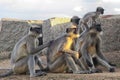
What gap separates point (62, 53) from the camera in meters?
17.2

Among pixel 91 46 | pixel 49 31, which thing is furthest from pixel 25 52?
pixel 49 31

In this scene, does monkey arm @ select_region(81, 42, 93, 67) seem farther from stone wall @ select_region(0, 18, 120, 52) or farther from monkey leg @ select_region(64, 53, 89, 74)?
stone wall @ select_region(0, 18, 120, 52)

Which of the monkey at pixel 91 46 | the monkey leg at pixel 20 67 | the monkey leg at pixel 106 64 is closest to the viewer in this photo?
the monkey leg at pixel 20 67

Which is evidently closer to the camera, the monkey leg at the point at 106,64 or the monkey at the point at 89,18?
the monkey leg at the point at 106,64

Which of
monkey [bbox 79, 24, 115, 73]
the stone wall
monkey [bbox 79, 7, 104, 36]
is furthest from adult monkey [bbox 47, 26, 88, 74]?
the stone wall

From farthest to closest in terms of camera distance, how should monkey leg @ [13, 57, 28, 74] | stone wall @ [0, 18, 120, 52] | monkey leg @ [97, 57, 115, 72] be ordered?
stone wall @ [0, 18, 120, 52] < monkey leg @ [97, 57, 115, 72] < monkey leg @ [13, 57, 28, 74]

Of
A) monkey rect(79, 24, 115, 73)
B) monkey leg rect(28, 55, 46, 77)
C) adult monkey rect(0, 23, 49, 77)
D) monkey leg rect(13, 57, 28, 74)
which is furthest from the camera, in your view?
monkey rect(79, 24, 115, 73)

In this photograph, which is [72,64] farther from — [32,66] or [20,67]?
[20,67]

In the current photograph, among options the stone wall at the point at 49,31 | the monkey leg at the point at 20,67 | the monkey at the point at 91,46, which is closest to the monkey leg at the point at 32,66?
the monkey leg at the point at 20,67

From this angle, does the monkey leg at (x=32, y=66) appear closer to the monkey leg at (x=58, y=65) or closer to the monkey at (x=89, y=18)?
the monkey leg at (x=58, y=65)

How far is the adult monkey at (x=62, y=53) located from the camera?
55.6 ft

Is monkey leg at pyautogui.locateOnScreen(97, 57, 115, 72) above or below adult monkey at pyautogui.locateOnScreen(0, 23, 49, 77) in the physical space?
below

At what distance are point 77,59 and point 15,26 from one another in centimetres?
1317

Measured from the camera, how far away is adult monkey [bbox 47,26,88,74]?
55.6ft
